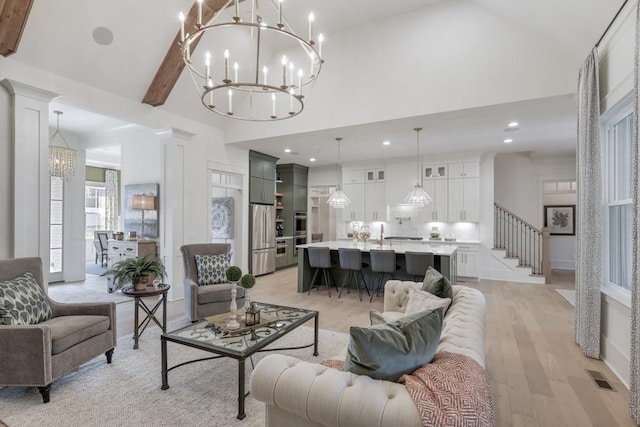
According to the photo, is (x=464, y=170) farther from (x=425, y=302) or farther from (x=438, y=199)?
(x=425, y=302)

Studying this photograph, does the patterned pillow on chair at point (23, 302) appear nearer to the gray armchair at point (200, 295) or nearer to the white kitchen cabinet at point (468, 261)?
the gray armchair at point (200, 295)

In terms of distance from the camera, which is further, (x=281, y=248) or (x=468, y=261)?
(x=281, y=248)

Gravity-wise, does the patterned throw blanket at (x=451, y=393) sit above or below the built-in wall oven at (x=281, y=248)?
above

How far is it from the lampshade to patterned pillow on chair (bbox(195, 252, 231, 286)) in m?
1.89

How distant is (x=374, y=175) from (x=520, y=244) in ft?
13.0

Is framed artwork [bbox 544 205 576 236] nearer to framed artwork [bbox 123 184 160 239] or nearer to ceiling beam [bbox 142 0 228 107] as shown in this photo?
ceiling beam [bbox 142 0 228 107]

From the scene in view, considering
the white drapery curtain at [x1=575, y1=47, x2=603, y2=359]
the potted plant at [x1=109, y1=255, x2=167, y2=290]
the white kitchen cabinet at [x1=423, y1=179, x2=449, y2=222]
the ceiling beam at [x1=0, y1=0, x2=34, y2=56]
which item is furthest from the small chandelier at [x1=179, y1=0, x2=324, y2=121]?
the white kitchen cabinet at [x1=423, y1=179, x2=449, y2=222]

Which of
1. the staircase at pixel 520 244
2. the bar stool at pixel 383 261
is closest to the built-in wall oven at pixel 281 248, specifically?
the bar stool at pixel 383 261

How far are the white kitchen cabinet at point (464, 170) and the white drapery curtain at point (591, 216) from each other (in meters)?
4.01

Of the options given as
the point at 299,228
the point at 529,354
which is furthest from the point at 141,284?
the point at 299,228

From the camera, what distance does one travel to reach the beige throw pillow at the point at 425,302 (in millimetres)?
2439

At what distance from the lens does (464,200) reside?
7477 mm

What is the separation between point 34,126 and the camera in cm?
373

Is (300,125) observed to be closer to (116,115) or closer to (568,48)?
(116,115)
